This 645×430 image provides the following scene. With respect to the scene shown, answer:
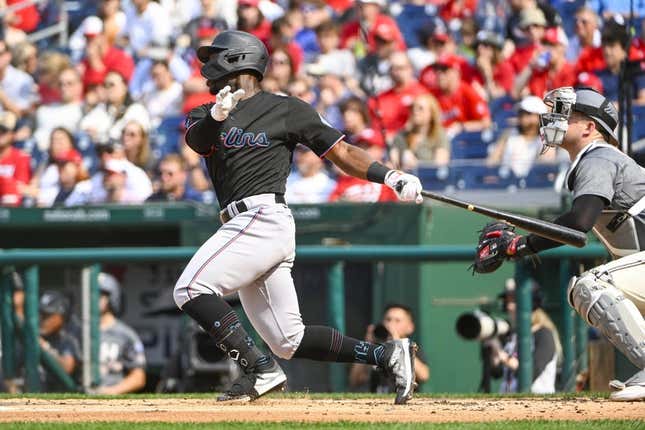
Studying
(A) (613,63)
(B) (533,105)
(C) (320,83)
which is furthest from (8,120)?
(A) (613,63)

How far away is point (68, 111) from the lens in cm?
1238

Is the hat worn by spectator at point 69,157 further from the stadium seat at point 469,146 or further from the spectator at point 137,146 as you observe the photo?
the stadium seat at point 469,146

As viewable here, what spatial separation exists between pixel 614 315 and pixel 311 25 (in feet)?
24.7

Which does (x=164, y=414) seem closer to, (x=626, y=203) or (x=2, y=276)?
(x=626, y=203)

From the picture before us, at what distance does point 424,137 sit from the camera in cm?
1059

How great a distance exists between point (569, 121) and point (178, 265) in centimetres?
434

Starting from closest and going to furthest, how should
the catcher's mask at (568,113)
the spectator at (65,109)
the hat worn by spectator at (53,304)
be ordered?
the catcher's mask at (568,113) → the hat worn by spectator at (53,304) → the spectator at (65,109)

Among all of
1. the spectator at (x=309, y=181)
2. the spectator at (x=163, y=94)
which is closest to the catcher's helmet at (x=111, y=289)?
the spectator at (x=309, y=181)

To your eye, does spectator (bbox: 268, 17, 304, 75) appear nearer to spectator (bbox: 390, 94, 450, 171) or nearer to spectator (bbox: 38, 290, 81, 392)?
spectator (bbox: 390, 94, 450, 171)

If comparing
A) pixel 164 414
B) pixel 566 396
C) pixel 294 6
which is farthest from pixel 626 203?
pixel 294 6

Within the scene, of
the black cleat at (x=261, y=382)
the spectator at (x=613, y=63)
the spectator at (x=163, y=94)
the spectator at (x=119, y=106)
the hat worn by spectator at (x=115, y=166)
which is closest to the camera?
the black cleat at (x=261, y=382)

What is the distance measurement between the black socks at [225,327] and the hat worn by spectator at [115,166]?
206 inches

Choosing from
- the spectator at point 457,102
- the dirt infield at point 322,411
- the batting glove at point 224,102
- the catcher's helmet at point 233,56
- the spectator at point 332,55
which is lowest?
the dirt infield at point 322,411

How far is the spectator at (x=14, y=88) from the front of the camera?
1267cm
